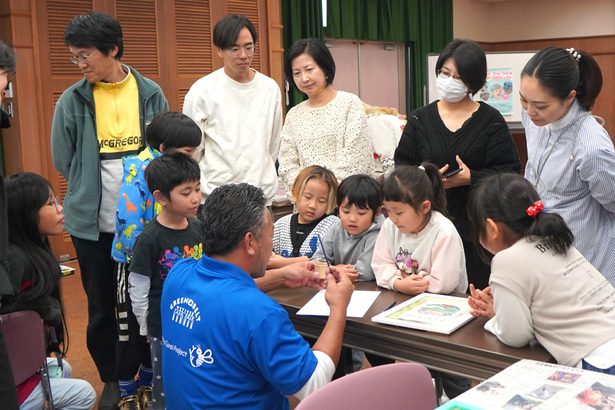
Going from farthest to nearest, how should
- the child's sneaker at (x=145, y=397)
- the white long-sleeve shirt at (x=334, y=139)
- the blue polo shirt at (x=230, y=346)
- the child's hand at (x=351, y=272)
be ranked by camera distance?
the white long-sleeve shirt at (x=334, y=139)
the child's sneaker at (x=145, y=397)
the child's hand at (x=351, y=272)
the blue polo shirt at (x=230, y=346)

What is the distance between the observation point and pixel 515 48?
37.5ft

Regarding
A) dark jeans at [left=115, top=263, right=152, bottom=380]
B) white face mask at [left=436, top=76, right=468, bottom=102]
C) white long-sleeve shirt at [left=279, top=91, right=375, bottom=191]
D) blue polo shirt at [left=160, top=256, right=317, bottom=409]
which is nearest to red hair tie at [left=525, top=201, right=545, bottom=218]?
blue polo shirt at [left=160, top=256, right=317, bottom=409]

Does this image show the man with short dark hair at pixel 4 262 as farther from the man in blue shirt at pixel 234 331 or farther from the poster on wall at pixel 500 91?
the poster on wall at pixel 500 91

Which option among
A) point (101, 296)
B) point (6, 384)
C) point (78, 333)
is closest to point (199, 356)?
point (6, 384)

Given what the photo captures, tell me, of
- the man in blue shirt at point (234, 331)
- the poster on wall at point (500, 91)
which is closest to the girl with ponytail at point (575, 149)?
the man in blue shirt at point (234, 331)

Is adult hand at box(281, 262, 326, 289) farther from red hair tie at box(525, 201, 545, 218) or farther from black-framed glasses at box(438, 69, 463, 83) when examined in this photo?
black-framed glasses at box(438, 69, 463, 83)

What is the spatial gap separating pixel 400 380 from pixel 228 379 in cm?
40

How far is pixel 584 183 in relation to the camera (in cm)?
226

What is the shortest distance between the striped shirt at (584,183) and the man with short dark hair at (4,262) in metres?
1.70

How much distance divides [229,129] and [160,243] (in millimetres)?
722

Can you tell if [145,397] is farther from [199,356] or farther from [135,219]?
[199,356]

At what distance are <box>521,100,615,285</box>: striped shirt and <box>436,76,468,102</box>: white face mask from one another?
0.47 m

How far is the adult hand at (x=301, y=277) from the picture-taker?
2287mm

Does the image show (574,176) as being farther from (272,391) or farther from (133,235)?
(133,235)
